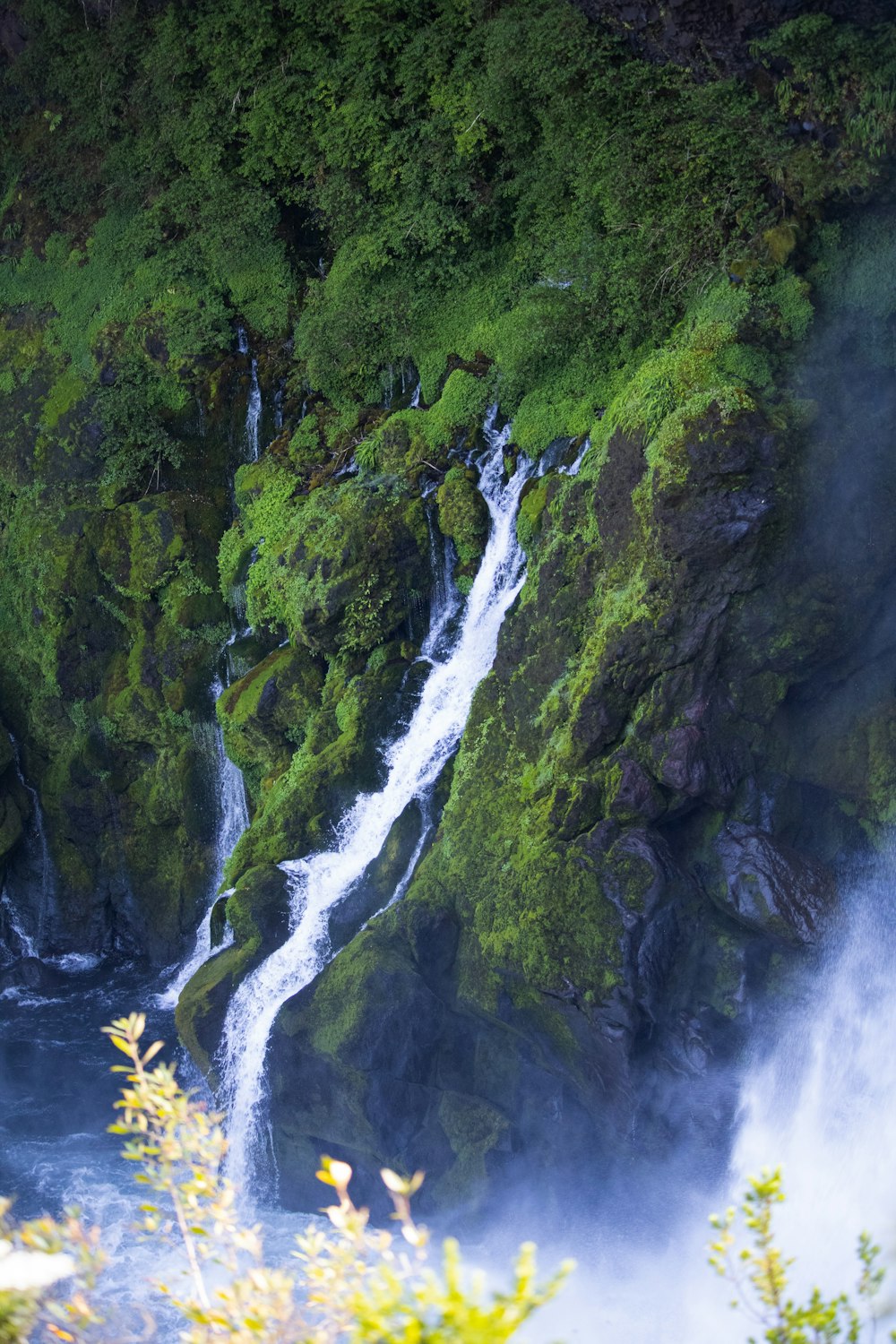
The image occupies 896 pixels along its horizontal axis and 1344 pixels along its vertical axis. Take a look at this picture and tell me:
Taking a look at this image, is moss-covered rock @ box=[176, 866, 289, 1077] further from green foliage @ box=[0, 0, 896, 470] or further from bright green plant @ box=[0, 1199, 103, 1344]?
bright green plant @ box=[0, 1199, 103, 1344]

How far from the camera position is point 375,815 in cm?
1297

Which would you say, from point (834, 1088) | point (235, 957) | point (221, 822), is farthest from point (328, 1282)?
point (221, 822)

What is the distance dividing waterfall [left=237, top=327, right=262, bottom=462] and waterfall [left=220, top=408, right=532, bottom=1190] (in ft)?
14.6

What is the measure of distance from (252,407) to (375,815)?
23.7 feet

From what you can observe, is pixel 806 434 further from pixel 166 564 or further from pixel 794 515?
pixel 166 564

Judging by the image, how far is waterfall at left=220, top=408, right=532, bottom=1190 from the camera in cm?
1204

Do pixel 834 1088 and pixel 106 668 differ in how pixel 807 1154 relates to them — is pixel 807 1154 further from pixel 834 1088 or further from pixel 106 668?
pixel 106 668

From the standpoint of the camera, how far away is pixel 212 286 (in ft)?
56.2

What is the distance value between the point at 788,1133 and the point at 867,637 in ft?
16.3

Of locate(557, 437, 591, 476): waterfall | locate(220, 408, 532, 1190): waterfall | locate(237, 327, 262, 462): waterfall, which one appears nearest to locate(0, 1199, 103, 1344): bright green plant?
locate(220, 408, 532, 1190): waterfall

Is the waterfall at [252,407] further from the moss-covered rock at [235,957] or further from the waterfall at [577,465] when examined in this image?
the moss-covered rock at [235,957]

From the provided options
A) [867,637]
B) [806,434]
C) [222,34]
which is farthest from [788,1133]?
[222,34]

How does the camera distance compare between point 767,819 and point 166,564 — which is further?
point 166,564

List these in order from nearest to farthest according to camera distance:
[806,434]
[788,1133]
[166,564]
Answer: [788,1133] < [806,434] < [166,564]
